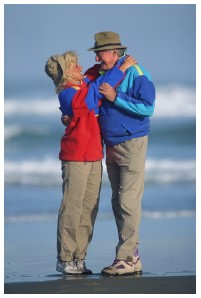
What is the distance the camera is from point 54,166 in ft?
48.0

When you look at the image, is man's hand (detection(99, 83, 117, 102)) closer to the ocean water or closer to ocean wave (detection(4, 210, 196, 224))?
ocean wave (detection(4, 210, 196, 224))

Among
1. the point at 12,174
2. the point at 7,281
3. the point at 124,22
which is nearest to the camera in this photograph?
the point at 7,281

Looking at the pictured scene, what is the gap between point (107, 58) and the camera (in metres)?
6.47

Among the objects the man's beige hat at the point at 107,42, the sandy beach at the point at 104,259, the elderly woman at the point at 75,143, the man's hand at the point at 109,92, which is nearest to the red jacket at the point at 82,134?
the elderly woman at the point at 75,143

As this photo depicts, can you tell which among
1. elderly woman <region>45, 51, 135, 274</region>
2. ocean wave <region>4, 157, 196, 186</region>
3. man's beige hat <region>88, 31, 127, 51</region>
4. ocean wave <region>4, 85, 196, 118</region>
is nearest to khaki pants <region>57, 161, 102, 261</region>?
elderly woman <region>45, 51, 135, 274</region>

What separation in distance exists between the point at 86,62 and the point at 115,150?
43.7ft

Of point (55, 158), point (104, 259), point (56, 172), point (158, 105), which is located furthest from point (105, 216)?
point (158, 105)

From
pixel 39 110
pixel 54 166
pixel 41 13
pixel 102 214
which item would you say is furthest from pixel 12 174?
pixel 41 13

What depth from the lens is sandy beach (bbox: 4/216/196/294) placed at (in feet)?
18.9

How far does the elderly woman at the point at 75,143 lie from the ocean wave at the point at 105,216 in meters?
3.42

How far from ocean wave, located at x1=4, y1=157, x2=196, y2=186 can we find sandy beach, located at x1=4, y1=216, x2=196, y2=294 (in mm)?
3537

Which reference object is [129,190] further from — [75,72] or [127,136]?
[75,72]

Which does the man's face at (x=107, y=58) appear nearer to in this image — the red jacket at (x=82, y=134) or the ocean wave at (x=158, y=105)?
the red jacket at (x=82, y=134)
